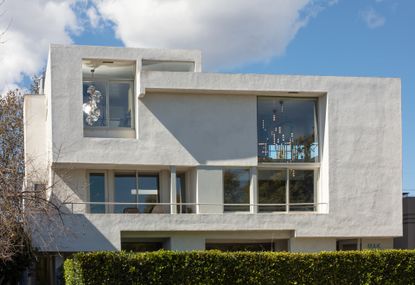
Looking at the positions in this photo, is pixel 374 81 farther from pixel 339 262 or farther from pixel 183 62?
pixel 339 262

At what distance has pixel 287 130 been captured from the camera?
27406 mm

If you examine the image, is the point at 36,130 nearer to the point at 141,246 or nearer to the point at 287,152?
the point at 141,246

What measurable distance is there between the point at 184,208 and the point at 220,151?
274 cm

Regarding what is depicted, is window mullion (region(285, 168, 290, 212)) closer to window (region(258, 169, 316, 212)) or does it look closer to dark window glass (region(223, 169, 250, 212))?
window (region(258, 169, 316, 212))

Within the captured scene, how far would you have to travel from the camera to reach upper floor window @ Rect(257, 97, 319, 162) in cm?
2733

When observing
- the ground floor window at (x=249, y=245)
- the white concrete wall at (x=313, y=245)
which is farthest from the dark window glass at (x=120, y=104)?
the white concrete wall at (x=313, y=245)

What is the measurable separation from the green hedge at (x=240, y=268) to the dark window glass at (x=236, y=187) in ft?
22.9

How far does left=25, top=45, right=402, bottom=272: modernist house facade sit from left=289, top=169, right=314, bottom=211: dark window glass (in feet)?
0.13

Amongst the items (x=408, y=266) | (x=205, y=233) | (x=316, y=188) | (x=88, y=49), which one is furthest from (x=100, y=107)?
(x=408, y=266)

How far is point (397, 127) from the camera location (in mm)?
27391

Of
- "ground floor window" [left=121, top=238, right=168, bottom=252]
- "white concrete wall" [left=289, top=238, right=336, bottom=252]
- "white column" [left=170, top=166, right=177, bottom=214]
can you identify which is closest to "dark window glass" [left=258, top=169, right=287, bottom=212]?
"white concrete wall" [left=289, top=238, right=336, bottom=252]

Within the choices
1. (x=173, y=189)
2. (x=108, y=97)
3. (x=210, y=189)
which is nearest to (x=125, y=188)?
(x=173, y=189)

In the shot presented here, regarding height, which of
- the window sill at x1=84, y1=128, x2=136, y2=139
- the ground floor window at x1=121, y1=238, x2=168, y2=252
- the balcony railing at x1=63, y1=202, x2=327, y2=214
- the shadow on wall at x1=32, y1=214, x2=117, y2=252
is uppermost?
the window sill at x1=84, y1=128, x2=136, y2=139

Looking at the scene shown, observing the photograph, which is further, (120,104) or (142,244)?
(142,244)
